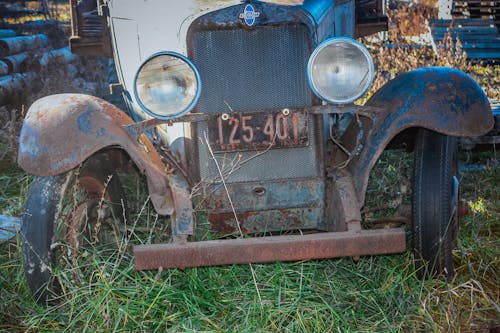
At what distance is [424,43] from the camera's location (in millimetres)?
8289

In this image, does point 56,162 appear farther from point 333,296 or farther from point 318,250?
point 333,296

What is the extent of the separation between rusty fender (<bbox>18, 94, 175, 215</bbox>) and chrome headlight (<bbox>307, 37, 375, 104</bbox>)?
869 millimetres

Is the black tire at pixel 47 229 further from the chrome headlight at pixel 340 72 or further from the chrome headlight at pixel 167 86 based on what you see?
the chrome headlight at pixel 340 72

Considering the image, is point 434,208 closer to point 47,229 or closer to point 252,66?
point 252,66

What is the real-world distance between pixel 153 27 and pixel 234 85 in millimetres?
698

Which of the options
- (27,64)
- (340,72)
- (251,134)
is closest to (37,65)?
(27,64)

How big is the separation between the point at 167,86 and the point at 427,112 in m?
1.24

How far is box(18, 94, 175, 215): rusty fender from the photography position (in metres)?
2.81

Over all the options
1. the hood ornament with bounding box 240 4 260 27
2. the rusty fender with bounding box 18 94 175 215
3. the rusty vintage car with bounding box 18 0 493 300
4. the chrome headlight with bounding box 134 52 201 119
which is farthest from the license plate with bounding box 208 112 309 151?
the hood ornament with bounding box 240 4 260 27

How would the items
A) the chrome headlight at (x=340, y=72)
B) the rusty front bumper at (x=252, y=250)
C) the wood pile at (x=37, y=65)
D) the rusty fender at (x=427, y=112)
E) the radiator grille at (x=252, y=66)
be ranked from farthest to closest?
the wood pile at (x=37, y=65)
the radiator grille at (x=252, y=66)
the rusty fender at (x=427, y=112)
the chrome headlight at (x=340, y=72)
the rusty front bumper at (x=252, y=250)

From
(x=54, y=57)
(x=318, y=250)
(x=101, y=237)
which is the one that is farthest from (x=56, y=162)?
(x=54, y=57)

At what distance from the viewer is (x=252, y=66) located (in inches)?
123

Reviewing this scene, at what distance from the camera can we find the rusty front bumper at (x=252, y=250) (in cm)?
271

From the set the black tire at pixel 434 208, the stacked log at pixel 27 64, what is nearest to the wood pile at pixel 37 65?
the stacked log at pixel 27 64
